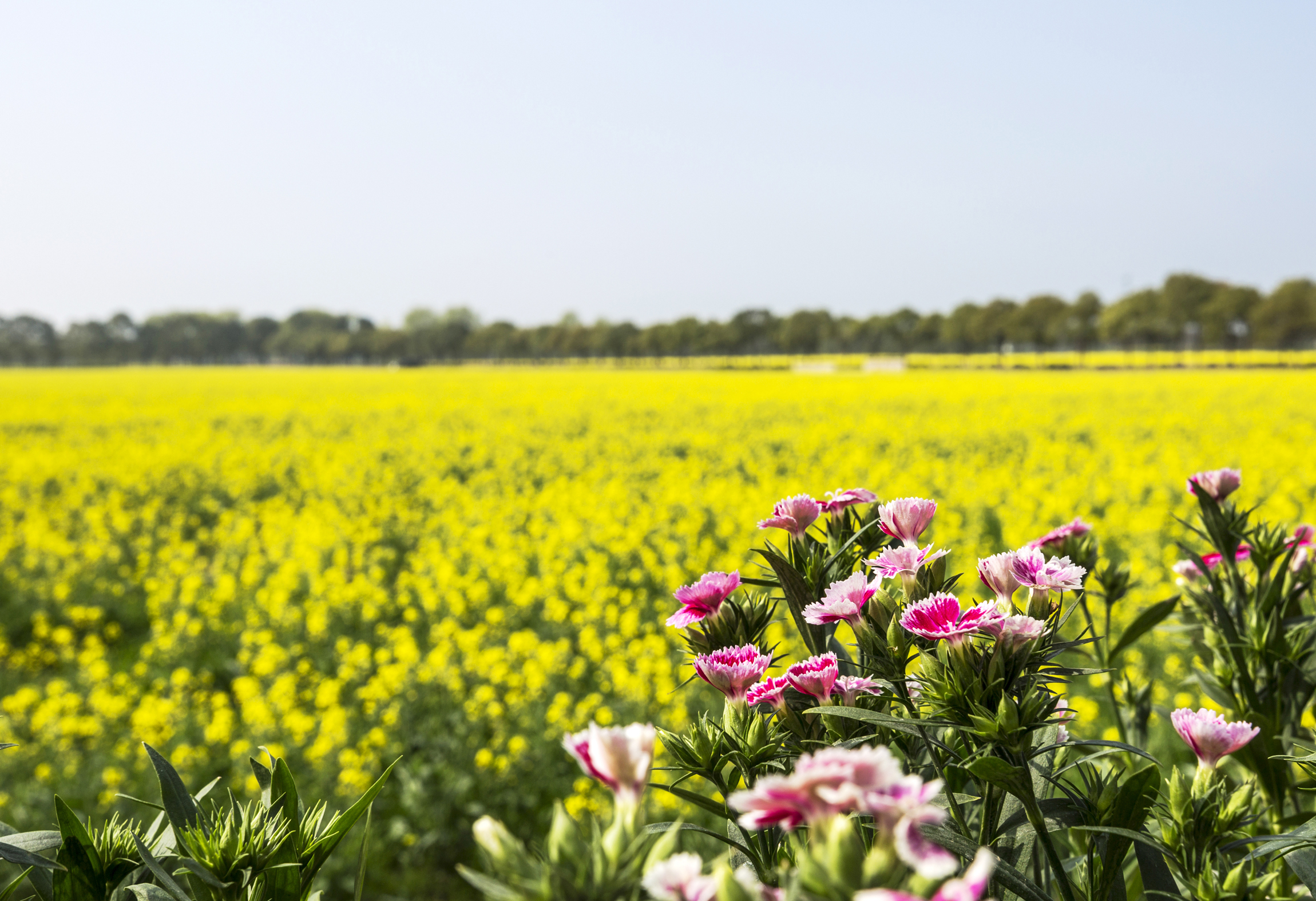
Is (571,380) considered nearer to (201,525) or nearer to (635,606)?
(201,525)

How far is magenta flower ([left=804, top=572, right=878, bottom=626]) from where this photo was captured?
0.77 meters

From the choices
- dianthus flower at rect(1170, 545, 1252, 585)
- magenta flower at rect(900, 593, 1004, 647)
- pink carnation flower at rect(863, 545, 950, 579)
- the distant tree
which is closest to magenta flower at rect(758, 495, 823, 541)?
pink carnation flower at rect(863, 545, 950, 579)

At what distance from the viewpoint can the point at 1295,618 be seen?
1.27 m

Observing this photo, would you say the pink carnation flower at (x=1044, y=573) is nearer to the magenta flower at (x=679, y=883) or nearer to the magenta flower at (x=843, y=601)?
the magenta flower at (x=843, y=601)

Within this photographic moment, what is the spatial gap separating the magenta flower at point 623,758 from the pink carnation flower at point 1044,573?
0.41m

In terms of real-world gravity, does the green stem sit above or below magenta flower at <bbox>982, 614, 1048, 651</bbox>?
below

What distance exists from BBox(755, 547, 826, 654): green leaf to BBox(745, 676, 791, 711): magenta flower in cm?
12

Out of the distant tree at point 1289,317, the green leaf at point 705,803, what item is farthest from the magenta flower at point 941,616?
the distant tree at point 1289,317

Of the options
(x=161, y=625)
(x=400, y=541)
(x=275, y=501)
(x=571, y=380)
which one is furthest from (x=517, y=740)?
(x=571, y=380)

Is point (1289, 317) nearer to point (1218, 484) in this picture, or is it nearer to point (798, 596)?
point (1218, 484)

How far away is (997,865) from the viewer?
0.69 meters

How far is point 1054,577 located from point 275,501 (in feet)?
27.9

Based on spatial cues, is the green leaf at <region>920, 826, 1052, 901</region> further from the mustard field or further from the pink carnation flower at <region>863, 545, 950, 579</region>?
the mustard field

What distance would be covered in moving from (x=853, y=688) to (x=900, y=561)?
0.44 ft
